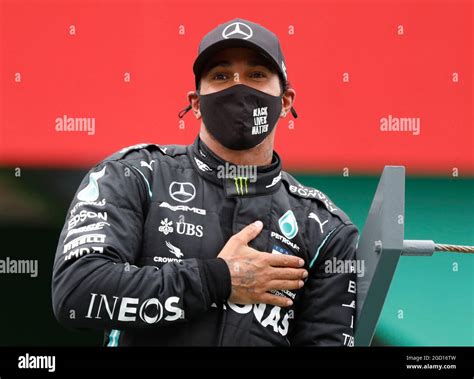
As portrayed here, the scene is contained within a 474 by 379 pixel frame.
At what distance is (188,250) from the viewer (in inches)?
106

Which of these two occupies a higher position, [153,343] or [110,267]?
[110,267]

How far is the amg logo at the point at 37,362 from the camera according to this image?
9.09 feet

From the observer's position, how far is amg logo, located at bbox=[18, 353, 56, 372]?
9.09 feet

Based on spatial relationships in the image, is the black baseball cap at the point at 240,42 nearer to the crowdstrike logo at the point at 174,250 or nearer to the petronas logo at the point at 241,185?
the petronas logo at the point at 241,185

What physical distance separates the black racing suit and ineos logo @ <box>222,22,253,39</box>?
41 centimetres

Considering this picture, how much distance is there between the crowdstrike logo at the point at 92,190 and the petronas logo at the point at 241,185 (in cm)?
46

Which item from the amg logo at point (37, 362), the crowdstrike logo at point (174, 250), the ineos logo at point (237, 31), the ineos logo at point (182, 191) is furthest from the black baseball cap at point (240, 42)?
the amg logo at point (37, 362)

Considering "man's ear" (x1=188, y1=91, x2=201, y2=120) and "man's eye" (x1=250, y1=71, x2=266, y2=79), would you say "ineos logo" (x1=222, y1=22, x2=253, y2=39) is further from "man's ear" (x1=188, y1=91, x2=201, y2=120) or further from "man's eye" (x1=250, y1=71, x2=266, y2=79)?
"man's ear" (x1=188, y1=91, x2=201, y2=120)

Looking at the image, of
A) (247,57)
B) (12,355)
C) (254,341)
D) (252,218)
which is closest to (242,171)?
(252,218)

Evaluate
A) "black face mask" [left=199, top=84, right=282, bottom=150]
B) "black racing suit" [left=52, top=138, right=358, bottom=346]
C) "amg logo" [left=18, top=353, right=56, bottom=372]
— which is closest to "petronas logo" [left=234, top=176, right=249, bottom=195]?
"black racing suit" [left=52, top=138, right=358, bottom=346]

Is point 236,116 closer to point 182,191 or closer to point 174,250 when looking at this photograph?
point 182,191

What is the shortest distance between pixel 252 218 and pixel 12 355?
3.16ft

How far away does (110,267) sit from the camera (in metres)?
2.50

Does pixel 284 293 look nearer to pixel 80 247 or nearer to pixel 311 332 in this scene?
pixel 311 332
